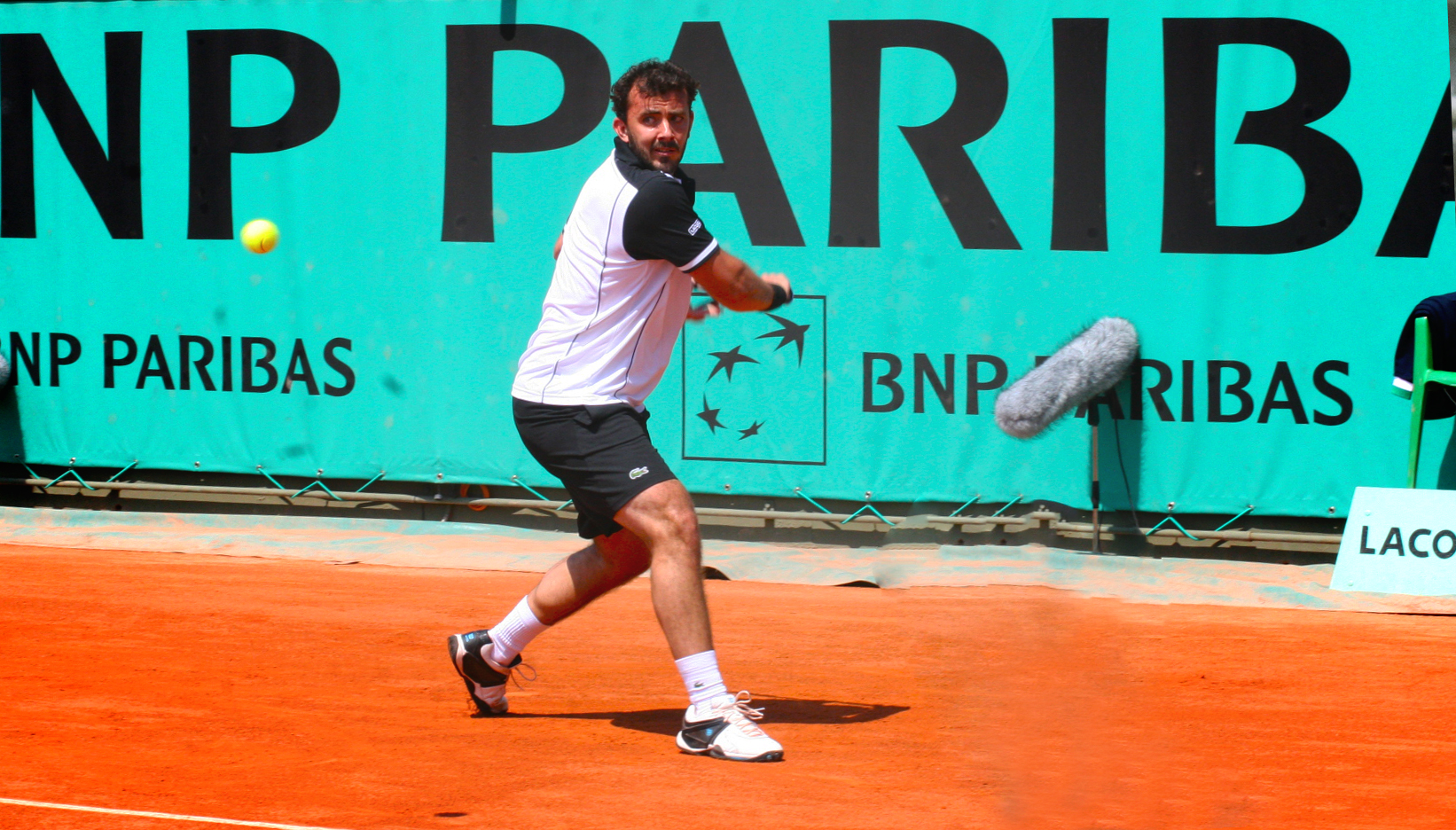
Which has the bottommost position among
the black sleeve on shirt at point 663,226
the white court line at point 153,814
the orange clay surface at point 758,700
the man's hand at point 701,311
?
the orange clay surface at point 758,700

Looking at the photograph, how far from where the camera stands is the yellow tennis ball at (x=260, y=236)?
746cm

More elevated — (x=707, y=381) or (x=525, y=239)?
(x=525, y=239)

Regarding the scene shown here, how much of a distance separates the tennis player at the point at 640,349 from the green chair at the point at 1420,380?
373cm

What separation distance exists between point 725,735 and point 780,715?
0.56 meters

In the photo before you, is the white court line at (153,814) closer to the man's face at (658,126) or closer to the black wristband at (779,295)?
the black wristband at (779,295)

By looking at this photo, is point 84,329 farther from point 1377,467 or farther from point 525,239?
point 1377,467

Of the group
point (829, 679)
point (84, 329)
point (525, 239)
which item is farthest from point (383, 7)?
point (829, 679)

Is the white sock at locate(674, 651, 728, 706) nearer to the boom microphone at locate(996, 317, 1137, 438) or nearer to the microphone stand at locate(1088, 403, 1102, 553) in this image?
the boom microphone at locate(996, 317, 1137, 438)

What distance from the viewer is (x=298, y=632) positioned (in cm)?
537

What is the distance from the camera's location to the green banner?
6.67 metres

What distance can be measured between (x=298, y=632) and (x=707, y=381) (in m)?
2.63

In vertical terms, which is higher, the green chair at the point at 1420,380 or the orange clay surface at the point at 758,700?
the green chair at the point at 1420,380

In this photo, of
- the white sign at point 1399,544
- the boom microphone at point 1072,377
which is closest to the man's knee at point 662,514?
the boom microphone at point 1072,377

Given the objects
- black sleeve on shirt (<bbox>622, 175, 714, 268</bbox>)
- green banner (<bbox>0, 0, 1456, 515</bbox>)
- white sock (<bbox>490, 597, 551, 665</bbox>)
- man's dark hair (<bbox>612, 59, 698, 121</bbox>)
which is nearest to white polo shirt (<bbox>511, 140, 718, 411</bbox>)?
black sleeve on shirt (<bbox>622, 175, 714, 268</bbox>)
